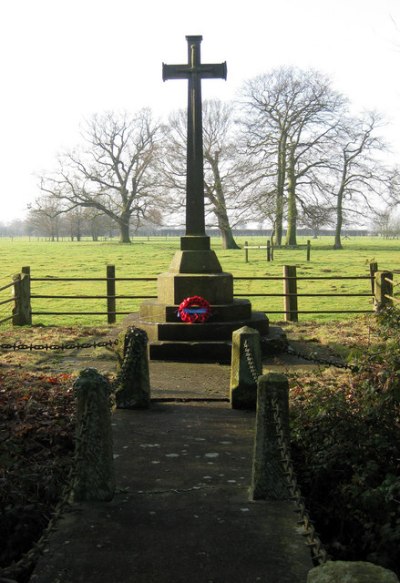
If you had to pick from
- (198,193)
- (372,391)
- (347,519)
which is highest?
(198,193)

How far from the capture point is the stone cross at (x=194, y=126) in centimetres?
1168

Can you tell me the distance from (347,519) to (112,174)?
5411cm

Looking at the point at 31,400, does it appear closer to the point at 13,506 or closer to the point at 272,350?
the point at 13,506

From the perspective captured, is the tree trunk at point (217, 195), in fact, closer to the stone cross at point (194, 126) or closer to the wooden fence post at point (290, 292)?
the wooden fence post at point (290, 292)

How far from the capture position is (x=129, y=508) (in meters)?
4.41

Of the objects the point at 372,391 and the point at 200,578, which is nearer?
the point at 200,578

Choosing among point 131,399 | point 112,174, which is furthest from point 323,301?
point 112,174

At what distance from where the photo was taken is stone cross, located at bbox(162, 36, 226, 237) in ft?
38.3

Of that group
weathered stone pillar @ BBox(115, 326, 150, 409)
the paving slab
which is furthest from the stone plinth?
the paving slab

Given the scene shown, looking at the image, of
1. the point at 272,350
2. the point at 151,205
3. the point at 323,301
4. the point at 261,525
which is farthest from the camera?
the point at 151,205

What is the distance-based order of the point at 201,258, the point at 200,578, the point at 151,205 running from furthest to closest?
the point at 151,205 < the point at 201,258 < the point at 200,578

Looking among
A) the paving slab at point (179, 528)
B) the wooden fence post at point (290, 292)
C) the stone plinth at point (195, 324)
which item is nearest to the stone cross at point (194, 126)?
the stone plinth at point (195, 324)

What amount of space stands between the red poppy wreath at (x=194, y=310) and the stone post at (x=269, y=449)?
5979 mm

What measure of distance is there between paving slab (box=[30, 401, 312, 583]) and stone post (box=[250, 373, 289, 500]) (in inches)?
3.8
